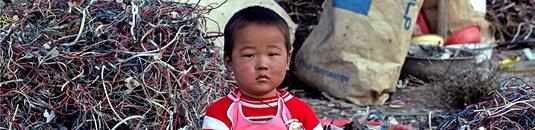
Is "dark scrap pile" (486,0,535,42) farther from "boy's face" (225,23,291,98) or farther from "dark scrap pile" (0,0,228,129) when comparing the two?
"boy's face" (225,23,291,98)

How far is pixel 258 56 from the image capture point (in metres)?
2.85

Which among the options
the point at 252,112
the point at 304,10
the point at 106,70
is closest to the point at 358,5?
the point at 304,10

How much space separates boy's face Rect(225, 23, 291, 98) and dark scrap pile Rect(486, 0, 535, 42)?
15.0 feet


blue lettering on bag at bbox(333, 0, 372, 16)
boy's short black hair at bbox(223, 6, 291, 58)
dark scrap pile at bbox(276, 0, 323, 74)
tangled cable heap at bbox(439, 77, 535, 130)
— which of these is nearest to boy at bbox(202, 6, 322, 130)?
boy's short black hair at bbox(223, 6, 291, 58)

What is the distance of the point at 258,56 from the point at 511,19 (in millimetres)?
4754

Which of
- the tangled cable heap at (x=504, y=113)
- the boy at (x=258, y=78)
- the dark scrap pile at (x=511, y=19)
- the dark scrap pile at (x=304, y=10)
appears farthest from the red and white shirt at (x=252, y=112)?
the dark scrap pile at (x=511, y=19)

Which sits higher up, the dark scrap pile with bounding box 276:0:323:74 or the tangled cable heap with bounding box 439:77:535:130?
the dark scrap pile with bounding box 276:0:323:74

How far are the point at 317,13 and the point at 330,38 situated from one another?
87 cm

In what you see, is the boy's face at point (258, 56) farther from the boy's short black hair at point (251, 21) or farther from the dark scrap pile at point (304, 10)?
the dark scrap pile at point (304, 10)

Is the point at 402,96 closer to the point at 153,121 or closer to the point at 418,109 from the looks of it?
the point at 418,109

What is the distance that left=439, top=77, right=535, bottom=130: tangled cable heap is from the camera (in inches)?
156

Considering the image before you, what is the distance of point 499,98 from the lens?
13.9 feet

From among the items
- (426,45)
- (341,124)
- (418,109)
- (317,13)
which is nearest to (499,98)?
(341,124)

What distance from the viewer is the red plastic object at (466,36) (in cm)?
630
